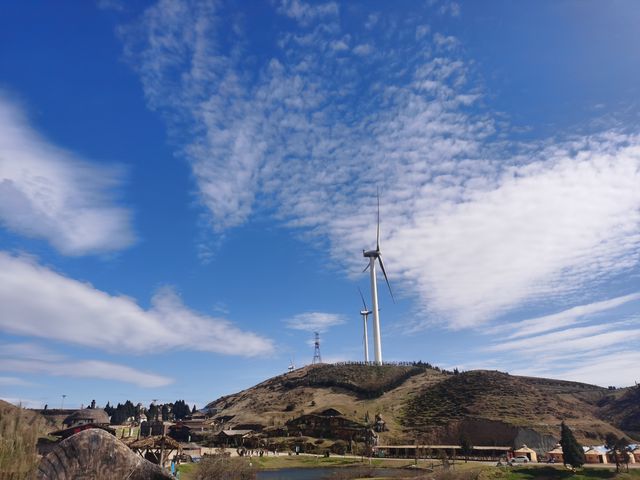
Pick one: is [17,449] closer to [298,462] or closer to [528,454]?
[298,462]

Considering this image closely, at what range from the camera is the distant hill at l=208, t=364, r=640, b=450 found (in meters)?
103

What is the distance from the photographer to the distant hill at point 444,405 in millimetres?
102812

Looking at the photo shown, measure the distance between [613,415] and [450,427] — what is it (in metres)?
63.9

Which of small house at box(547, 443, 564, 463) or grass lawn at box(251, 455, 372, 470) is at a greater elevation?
small house at box(547, 443, 564, 463)

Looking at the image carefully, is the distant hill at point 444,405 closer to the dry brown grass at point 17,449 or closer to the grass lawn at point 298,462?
the grass lawn at point 298,462

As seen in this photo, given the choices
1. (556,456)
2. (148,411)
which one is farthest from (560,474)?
(148,411)

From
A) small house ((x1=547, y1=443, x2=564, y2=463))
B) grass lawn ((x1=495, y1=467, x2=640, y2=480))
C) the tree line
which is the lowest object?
grass lawn ((x1=495, y1=467, x2=640, y2=480))

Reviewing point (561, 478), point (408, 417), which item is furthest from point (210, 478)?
point (408, 417)

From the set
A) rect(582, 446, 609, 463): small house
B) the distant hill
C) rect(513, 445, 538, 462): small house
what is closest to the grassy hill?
rect(582, 446, 609, 463): small house

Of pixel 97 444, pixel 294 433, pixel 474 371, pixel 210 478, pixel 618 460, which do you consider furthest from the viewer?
pixel 474 371

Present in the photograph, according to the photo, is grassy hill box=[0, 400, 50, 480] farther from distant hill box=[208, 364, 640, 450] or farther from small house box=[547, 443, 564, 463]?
distant hill box=[208, 364, 640, 450]

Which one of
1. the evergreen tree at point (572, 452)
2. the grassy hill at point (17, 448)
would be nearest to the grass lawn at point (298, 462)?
the evergreen tree at point (572, 452)

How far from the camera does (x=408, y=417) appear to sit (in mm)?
124312

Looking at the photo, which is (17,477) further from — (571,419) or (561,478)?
(571,419)
